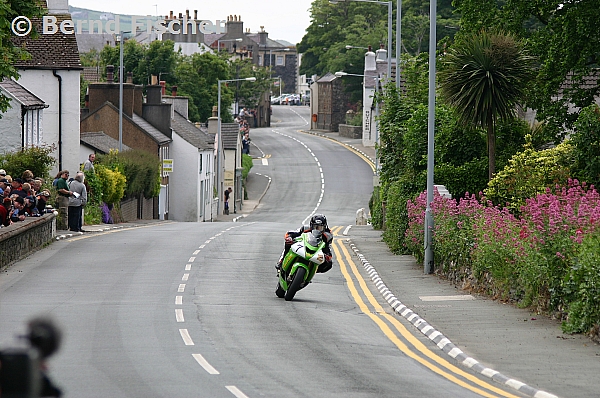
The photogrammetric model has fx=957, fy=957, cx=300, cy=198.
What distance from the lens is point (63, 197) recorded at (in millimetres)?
29734

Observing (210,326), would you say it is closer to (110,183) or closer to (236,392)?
(236,392)

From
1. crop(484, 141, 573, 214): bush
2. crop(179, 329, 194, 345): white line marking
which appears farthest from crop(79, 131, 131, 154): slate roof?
crop(179, 329, 194, 345): white line marking

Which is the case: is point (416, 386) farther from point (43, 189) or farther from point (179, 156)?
point (179, 156)

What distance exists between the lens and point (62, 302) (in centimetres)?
1614

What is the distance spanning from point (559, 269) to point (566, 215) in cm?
98

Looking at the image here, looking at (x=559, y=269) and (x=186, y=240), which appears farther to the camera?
(x=186, y=240)

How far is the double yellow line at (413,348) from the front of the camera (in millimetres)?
10539

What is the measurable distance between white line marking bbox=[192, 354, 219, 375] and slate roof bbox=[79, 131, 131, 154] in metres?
37.3

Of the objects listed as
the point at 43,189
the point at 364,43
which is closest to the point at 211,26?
the point at 43,189

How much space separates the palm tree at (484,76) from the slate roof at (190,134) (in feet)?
122

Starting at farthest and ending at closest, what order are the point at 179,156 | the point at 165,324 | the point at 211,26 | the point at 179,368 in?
the point at 179,156, the point at 211,26, the point at 165,324, the point at 179,368

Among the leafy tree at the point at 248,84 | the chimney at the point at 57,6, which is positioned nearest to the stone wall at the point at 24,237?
the chimney at the point at 57,6

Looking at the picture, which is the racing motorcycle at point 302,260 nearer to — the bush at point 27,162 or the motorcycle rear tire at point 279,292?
the motorcycle rear tire at point 279,292

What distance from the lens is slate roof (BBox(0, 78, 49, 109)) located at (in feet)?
115
